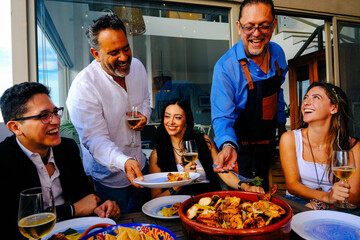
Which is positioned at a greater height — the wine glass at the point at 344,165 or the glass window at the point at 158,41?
the glass window at the point at 158,41

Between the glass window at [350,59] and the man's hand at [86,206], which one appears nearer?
the man's hand at [86,206]

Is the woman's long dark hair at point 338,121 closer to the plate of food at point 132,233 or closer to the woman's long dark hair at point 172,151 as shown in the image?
the woman's long dark hair at point 172,151

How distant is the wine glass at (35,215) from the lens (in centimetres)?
84

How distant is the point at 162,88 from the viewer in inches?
117

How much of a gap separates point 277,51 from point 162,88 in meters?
1.30

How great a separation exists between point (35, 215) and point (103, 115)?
1115 mm

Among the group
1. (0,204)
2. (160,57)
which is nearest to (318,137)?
(160,57)

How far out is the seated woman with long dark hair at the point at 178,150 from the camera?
2.14 metres

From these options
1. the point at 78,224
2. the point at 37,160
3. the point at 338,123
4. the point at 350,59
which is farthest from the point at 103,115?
the point at 350,59

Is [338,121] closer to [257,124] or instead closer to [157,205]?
[257,124]

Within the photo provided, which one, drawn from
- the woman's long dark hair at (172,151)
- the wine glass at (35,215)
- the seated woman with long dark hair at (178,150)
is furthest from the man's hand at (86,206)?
the woman's long dark hair at (172,151)

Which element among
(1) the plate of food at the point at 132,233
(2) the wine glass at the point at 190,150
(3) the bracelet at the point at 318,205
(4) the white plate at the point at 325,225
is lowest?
(3) the bracelet at the point at 318,205

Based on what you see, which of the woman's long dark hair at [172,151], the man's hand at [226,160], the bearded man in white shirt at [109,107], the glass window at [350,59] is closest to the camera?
the man's hand at [226,160]

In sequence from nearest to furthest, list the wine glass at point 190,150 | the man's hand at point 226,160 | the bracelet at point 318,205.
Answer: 1. the man's hand at point 226,160
2. the bracelet at point 318,205
3. the wine glass at point 190,150
